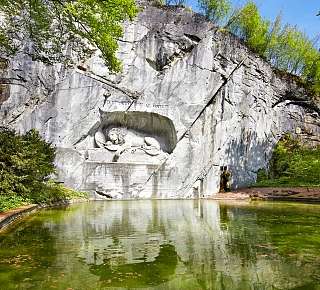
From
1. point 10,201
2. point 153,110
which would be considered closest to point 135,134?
point 153,110

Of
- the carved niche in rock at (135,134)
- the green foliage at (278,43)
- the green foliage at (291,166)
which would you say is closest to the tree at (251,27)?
the green foliage at (278,43)

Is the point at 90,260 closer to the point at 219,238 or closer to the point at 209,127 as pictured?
the point at 219,238

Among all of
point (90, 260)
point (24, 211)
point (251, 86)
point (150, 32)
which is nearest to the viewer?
point (90, 260)

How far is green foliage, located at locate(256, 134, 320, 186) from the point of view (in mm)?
22750

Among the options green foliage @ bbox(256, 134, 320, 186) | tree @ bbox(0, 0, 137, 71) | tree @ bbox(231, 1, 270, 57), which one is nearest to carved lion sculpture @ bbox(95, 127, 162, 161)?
green foliage @ bbox(256, 134, 320, 186)

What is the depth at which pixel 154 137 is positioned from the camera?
22891 mm

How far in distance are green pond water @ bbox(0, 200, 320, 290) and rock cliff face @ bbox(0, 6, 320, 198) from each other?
1015 centimetres

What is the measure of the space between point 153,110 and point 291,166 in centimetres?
848

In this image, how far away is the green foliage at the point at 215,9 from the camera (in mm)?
25578

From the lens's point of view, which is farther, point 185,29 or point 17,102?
point 185,29

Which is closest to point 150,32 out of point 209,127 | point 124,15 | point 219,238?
point 209,127

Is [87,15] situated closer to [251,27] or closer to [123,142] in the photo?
[123,142]

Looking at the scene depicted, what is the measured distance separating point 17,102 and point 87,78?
343 centimetres

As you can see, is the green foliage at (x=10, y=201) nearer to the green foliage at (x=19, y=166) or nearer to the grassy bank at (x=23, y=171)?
the grassy bank at (x=23, y=171)
